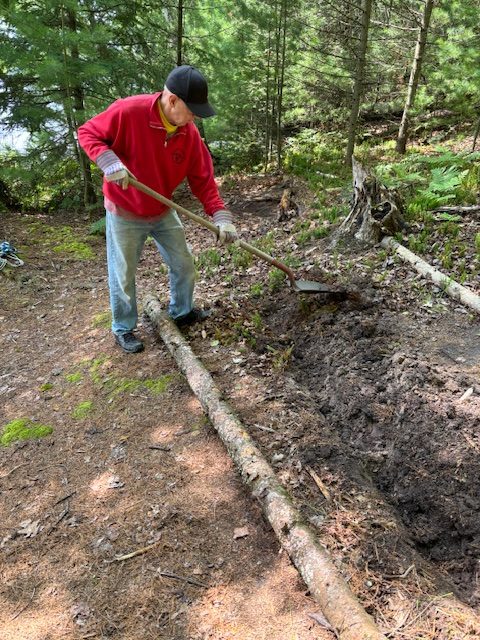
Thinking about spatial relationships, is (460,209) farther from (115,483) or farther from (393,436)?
(115,483)

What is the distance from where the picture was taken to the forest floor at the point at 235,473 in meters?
2.48

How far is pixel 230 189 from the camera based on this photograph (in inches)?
434

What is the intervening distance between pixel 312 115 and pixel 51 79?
343 inches

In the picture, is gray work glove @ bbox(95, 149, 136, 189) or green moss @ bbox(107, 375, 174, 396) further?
green moss @ bbox(107, 375, 174, 396)

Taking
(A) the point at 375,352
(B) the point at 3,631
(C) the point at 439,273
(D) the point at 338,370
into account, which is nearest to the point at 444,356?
(A) the point at 375,352

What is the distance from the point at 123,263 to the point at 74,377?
1.30 meters

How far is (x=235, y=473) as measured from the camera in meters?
3.27

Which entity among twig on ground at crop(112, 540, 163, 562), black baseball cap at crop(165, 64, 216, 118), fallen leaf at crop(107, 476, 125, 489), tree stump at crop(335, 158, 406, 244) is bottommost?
fallen leaf at crop(107, 476, 125, 489)

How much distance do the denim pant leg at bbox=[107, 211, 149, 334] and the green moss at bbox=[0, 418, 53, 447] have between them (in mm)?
1281

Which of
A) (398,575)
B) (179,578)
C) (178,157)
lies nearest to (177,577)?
(179,578)

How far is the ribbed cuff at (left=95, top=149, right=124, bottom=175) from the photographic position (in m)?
3.60

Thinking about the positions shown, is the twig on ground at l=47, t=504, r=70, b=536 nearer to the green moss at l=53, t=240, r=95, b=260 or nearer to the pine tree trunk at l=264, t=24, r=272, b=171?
the green moss at l=53, t=240, r=95, b=260

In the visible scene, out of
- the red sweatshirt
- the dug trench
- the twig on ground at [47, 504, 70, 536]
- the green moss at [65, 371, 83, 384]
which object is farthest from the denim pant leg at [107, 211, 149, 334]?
the twig on ground at [47, 504, 70, 536]

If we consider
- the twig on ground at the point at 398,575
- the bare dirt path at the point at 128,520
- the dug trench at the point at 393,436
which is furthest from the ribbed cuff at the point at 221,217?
the twig on ground at the point at 398,575
